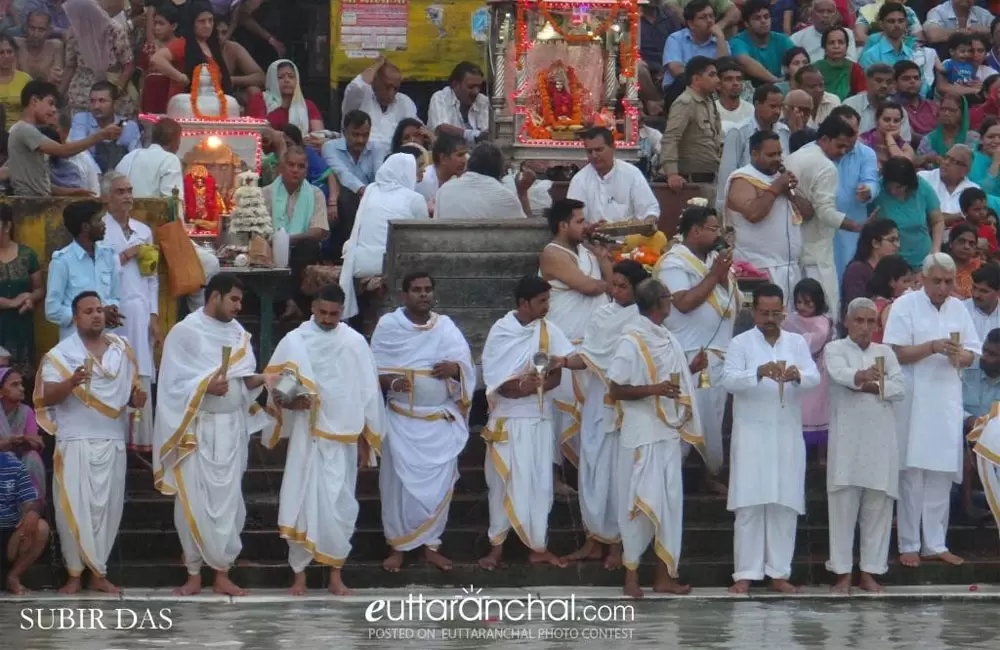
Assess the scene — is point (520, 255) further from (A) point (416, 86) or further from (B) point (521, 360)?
(A) point (416, 86)

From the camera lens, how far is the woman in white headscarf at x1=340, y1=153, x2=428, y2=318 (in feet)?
57.4

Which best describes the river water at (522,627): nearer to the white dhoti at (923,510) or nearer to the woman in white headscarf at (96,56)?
the white dhoti at (923,510)

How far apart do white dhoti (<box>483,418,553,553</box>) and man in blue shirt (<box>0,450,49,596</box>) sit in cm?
275

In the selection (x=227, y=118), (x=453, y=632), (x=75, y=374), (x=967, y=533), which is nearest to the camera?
(x=453, y=632)

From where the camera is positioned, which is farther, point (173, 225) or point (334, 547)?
point (173, 225)

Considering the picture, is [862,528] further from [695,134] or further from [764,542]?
[695,134]

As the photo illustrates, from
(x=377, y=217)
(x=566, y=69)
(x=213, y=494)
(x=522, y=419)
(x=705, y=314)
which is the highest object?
(x=566, y=69)

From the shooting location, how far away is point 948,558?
15664 millimetres

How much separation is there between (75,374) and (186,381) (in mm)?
690

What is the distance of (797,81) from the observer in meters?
19.8

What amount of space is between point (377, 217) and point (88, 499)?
11.6ft

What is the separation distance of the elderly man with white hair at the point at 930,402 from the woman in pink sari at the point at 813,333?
1.53 feet

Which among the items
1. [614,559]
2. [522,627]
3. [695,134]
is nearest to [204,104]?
[695,134]

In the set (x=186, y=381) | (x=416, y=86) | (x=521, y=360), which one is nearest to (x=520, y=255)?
(x=521, y=360)
